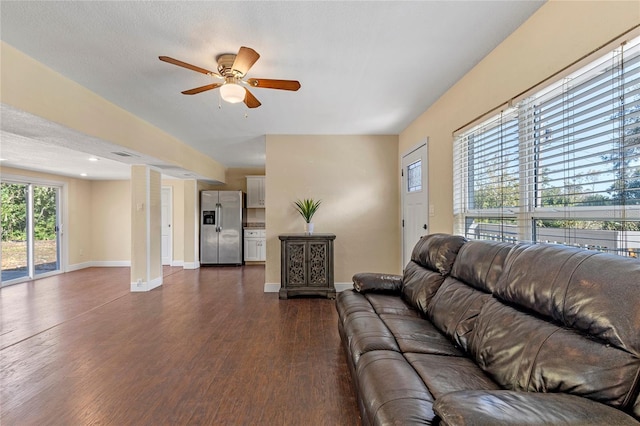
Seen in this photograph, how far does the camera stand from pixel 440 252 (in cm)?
248

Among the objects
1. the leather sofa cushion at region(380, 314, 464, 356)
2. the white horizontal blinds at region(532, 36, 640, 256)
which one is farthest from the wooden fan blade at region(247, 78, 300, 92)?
the leather sofa cushion at region(380, 314, 464, 356)

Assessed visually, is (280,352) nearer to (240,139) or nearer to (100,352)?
Result: (100,352)

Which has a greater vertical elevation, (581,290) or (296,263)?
(581,290)

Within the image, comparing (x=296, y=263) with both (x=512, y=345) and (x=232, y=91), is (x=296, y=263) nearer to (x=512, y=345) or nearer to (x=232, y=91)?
(x=232, y=91)

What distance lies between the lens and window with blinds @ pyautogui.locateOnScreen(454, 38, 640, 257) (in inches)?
55.2

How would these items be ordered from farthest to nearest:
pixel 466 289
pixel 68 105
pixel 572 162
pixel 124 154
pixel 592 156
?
pixel 124 154, pixel 68 105, pixel 466 289, pixel 572 162, pixel 592 156

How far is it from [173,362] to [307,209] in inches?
106

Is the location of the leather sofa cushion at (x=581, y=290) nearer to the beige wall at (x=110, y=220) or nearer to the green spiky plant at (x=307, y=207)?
the green spiky plant at (x=307, y=207)

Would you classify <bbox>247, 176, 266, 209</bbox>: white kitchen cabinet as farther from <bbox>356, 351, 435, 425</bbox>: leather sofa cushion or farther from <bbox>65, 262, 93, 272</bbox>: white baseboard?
<bbox>356, 351, 435, 425</bbox>: leather sofa cushion

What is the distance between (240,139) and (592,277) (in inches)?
185

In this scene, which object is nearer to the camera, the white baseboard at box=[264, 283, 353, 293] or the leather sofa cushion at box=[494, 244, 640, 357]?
the leather sofa cushion at box=[494, 244, 640, 357]

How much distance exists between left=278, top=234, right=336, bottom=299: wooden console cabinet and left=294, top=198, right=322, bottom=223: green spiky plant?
0.36 meters

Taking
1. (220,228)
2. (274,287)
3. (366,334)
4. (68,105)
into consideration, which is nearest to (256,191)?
(220,228)

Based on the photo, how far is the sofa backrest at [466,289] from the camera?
1775 mm
